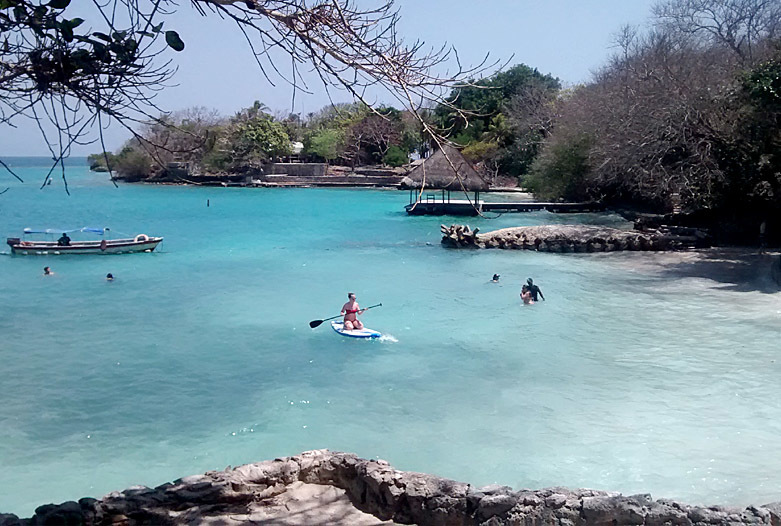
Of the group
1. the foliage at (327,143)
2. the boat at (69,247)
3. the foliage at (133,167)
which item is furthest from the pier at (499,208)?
the foliage at (133,167)

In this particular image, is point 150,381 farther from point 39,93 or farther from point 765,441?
point 765,441

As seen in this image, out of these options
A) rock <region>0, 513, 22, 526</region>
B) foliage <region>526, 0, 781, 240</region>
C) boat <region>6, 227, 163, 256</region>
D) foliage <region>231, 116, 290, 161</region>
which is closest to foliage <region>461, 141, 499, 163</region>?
foliage <region>231, 116, 290, 161</region>

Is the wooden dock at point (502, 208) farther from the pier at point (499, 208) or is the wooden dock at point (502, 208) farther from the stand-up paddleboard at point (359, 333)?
the stand-up paddleboard at point (359, 333)

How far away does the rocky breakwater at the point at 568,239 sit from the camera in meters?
17.9

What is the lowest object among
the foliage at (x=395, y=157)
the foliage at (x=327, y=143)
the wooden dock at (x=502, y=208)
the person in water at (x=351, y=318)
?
the person in water at (x=351, y=318)

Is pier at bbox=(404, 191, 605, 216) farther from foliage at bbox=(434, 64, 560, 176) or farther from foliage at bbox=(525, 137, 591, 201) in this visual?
foliage at bbox=(434, 64, 560, 176)

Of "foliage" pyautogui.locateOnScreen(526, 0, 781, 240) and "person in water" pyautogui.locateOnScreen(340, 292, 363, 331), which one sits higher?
"foliage" pyautogui.locateOnScreen(526, 0, 781, 240)

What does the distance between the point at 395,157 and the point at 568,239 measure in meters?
29.2

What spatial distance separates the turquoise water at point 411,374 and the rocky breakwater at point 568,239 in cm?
91

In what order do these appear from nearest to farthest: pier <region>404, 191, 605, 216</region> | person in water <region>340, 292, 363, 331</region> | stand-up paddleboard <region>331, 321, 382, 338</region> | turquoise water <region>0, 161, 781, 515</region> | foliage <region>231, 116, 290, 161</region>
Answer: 1. turquoise water <region>0, 161, 781, 515</region>
2. stand-up paddleboard <region>331, 321, 382, 338</region>
3. person in water <region>340, 292, 363, 331</region>
4. pier <region>404, 191, 605, 216</region>
5. foliage <region>231, 116, 290, 161</region>

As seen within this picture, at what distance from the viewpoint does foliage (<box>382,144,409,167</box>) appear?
46703mm

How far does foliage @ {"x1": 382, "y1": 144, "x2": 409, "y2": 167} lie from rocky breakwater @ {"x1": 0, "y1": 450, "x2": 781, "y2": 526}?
42.6 metres

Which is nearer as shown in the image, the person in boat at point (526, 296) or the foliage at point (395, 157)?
the person in boat at point (526, 296)

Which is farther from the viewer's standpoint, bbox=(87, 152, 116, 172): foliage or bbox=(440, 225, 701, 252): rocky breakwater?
bbox=(440, 225, 701, 252): rocky breakwater
